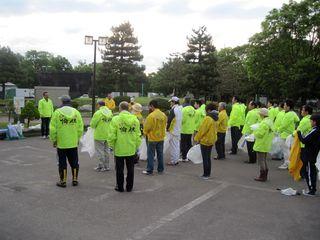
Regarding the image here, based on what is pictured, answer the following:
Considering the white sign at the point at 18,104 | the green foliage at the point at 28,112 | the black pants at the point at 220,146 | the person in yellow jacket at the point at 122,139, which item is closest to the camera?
the person in yellow jacket at the point at 122,139

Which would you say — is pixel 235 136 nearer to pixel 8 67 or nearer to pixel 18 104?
pixel 18 104

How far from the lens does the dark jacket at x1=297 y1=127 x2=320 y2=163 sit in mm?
7512

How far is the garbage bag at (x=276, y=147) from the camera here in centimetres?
1167

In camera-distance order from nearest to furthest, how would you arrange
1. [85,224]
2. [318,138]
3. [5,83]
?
[85,224] → [318,138] → [5,83]

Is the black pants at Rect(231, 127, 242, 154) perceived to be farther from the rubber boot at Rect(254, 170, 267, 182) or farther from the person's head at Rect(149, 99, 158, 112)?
the person's head at Rect(149, 99, 158, 112)

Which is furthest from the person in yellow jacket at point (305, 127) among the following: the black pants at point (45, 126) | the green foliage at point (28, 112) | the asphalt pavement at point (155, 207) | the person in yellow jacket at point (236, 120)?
the green foliage at point (28, 112)

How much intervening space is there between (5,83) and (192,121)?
163ft

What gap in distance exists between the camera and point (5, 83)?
54.6 m

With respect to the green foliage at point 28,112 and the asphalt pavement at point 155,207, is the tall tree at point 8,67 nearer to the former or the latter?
the green foliage at point 28,112

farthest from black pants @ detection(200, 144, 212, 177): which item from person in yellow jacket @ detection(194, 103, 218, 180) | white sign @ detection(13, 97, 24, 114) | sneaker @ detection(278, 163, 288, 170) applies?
white sign @ detection(13, 97, 24, 114)

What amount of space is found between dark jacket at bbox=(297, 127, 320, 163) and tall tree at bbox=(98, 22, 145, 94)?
121ft

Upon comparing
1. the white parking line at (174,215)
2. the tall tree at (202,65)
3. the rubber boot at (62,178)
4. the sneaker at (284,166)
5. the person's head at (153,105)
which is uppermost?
the tall tree at (202,65)

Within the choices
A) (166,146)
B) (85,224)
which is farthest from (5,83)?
(85,224)

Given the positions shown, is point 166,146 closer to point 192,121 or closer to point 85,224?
point 192,121
